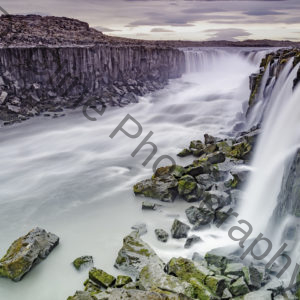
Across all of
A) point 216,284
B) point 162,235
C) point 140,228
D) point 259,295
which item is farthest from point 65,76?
point 259,295

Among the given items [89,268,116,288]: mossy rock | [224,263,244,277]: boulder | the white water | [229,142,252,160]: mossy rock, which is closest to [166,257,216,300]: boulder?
[224,263,244,277]: boulder

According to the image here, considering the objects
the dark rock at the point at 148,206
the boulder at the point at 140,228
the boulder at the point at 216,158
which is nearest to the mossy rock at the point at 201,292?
the boulder at the point at 140,228

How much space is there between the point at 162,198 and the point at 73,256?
2.83 m

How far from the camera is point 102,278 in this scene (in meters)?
5.00

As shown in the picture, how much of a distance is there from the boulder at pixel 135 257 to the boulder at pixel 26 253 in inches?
56.1

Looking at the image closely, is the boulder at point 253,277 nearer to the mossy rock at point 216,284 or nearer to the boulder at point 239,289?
the boulder at point 239,289

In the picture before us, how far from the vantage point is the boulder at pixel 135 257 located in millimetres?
5387

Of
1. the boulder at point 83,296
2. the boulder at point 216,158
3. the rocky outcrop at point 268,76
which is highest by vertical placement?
the rocky outcrop at point 268,76

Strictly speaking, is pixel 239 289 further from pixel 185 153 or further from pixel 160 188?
pixel 185 153

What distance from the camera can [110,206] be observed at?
7.93 meters

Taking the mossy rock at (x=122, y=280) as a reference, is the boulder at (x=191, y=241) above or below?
below

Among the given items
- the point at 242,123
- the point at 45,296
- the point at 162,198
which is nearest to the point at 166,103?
the point at 242,123

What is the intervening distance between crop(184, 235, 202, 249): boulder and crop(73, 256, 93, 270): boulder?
1843 millimetres

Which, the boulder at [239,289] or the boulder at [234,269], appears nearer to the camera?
the boulder at [239,289]
